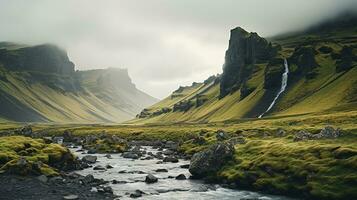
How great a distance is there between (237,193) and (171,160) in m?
42.1

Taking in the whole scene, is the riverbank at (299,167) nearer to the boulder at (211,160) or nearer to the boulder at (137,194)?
the boulder at (211,160)

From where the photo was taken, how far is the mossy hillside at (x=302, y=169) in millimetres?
59250

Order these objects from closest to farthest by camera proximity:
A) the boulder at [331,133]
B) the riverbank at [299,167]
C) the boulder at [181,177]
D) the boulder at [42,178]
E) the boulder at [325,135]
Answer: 1. the riverbank at [299,167]
2. the boulder at [42,178]
3. the boulder at [331,133]
4. the boulder at [325,135]
5. the boulder at [181,177]

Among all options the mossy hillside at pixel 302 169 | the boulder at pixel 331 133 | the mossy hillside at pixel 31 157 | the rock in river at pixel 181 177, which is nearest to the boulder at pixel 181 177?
the rock in river at pixel 181 177

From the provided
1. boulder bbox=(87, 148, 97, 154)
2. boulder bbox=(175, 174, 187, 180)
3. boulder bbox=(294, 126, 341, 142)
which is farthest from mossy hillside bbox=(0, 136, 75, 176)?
boulder bbox=(294, 126, 341, 142)

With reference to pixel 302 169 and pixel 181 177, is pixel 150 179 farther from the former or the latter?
pixel 302 169

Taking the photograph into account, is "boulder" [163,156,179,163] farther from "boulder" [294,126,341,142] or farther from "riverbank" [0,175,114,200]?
"riverbank" [0,175,114,200]

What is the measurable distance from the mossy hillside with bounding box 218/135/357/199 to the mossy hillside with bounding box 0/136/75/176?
36963 mm

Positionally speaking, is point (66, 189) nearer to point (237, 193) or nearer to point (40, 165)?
point (40, 165)

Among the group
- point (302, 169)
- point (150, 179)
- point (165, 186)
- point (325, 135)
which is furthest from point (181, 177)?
point (325, 135)

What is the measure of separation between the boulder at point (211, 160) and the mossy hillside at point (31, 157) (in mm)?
28595

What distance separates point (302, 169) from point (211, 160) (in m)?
21.2

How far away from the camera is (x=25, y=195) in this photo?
62.1m

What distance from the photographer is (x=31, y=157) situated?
8956 centimetres
